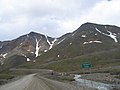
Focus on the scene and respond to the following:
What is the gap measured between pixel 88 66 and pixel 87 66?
173 mm

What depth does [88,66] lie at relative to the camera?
50.0m

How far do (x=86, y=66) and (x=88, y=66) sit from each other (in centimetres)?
34

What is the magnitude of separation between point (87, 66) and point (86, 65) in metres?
0.25

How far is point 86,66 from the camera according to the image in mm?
50031

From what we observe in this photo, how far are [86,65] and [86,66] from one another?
0.19 m

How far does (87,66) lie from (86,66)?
17cm

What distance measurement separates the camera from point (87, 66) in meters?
50.0

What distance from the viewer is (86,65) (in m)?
50.1
